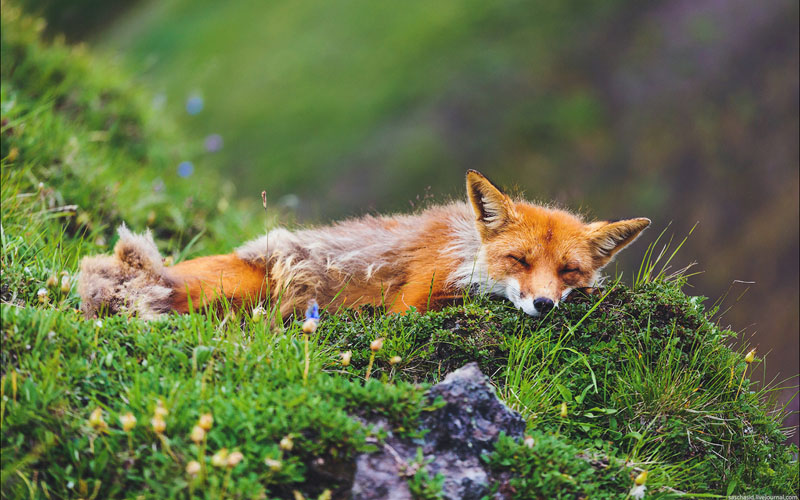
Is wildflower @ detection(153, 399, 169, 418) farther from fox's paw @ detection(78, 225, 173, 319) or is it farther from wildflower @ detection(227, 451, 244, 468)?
fox's paw @ detection(78, 225, 173, 319)

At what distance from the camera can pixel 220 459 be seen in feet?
9.44

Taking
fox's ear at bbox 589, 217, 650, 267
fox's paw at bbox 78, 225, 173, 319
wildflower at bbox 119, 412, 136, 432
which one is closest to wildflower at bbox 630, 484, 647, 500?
fox's ear at bbox 589, 217, 650, 267

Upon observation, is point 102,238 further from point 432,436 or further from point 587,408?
point 587,408

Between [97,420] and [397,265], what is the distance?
2.71 meters

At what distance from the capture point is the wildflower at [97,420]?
303cm

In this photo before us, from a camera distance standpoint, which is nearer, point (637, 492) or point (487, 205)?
point (637, 492)

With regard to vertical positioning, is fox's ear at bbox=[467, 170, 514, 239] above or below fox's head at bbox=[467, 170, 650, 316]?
above

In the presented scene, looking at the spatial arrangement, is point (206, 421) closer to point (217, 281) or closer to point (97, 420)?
point (97, 420)

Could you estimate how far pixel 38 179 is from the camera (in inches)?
245

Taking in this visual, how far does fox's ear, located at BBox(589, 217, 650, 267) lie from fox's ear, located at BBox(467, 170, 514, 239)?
645 mm

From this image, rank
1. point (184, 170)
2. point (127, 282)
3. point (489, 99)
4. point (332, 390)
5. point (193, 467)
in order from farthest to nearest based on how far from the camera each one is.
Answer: point (489, 99) < point (184, 170) < point (127, 282) < point (332, 390) < point (193, 467)

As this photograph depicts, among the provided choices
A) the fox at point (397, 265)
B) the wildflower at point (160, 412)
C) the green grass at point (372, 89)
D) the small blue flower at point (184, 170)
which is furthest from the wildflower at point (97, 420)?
the green grass at point (372, 89)

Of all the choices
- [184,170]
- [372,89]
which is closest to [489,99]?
[372,89]

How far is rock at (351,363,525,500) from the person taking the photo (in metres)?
3.19
